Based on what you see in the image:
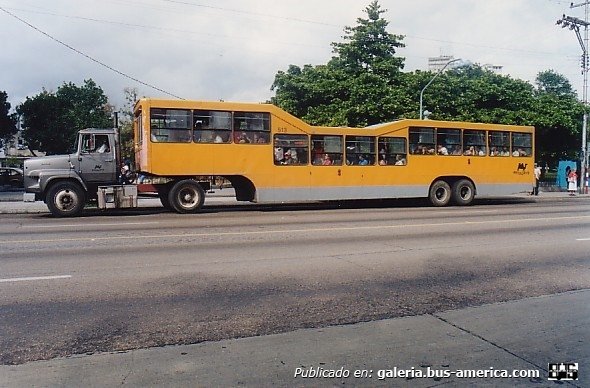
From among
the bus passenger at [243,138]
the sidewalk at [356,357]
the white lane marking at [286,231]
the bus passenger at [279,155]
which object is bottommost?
the sidewalk at [356,357]

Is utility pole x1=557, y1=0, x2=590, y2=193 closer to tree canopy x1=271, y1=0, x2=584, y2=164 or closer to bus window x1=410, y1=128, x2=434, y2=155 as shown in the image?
tree canopy x1=271, y1=0, x2=584, y2=164

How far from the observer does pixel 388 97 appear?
32375mm

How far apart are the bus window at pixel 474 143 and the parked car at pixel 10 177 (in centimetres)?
3062

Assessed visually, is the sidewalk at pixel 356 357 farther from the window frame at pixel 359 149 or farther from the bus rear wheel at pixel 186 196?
the window frame at pixel 359 149

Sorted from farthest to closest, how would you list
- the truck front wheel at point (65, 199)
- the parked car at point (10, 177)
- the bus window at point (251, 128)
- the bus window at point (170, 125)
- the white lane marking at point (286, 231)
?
the parked car at point (10, 177) < the bus window at point (251, 128) < the bus window at point (170, 125) < the truck front wheel at point (65, 199) < the white lane marking at point (286, 231)

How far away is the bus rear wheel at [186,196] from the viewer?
58.6ft

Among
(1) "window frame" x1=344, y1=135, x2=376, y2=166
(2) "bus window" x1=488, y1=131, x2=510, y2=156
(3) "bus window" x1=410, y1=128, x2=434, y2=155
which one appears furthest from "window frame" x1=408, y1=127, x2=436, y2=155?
(2) "bus window" x1=488, y1=131, x2=510, y2=156

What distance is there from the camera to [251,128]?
1873 centimetres

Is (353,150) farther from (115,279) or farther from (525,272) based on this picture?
(115,279)

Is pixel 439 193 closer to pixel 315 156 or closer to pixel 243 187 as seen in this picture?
pixel 315 156

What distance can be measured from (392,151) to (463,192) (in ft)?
12.6

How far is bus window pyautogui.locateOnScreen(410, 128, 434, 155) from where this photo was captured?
2142 centimetres

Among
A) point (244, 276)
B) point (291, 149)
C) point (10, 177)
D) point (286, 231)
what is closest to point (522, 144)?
point (291, 149)

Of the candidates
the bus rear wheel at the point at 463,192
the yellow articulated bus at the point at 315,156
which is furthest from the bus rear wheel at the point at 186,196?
the bus rear wheel at the point at 463,192
